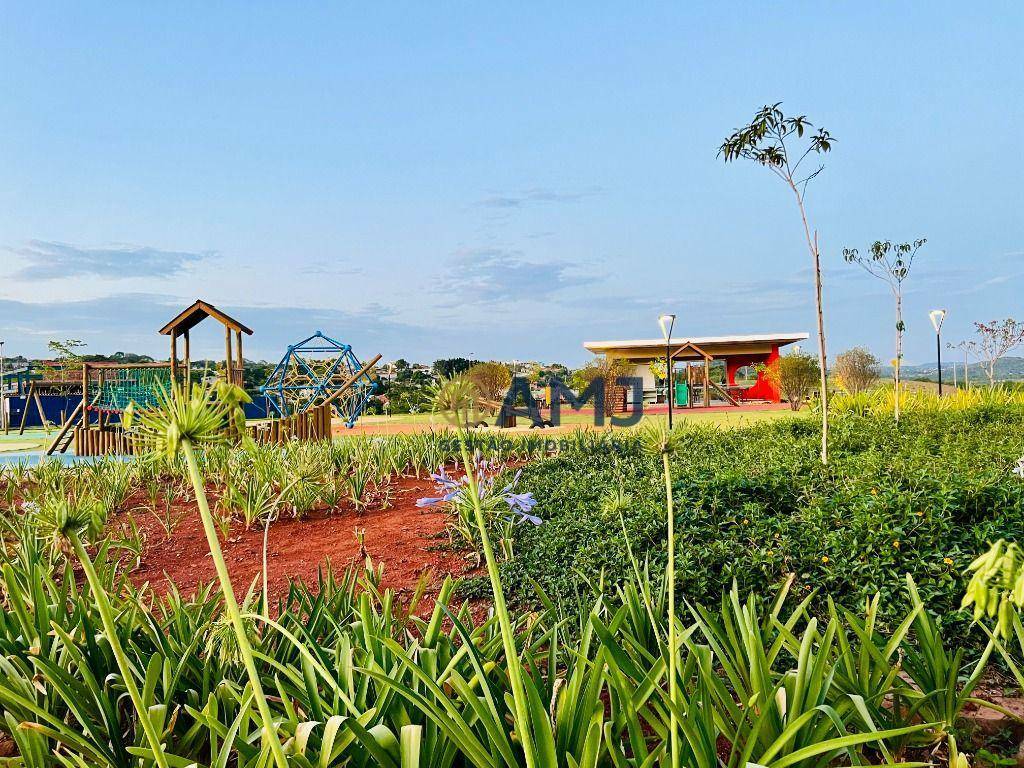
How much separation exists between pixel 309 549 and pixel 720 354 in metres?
23.6

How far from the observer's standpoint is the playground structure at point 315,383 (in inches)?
549

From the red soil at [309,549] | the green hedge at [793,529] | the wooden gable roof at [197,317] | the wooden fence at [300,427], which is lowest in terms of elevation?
the red soil at [309,549]

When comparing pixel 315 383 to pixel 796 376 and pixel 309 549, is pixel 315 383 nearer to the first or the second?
pixel 309 549

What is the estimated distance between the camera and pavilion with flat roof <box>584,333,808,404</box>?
23797 mm

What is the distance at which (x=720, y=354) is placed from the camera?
25953 millimetres

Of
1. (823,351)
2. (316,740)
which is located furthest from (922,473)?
(316,740)

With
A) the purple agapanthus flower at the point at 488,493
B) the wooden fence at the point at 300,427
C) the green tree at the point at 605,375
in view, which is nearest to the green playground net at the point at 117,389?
the wooden fence at the point at 300,427

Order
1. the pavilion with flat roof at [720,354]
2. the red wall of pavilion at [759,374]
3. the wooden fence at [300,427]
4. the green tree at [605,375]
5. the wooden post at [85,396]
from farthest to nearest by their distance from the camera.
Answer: the red wall of pavilion at [759,374], the pavilion with flat roof at [720,354], the green tree at [605,375], the wooden post at [85,396], the wooden fence at [300,427]

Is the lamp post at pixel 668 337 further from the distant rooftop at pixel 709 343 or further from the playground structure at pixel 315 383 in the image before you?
the distant rooftop at pixel 709 343

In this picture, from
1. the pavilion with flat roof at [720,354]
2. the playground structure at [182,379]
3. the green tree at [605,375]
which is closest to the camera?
the playground structure at [182,379]

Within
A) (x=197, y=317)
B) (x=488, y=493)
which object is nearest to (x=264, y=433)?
(x=197, y=317)

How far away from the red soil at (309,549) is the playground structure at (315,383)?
8478 mm

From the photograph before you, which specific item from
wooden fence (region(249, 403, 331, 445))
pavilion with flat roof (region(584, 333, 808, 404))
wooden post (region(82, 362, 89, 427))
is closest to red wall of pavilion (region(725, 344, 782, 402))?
pavilion with flat roof (region(584, 333, 808, 404))

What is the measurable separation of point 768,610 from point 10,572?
2.70 metres
